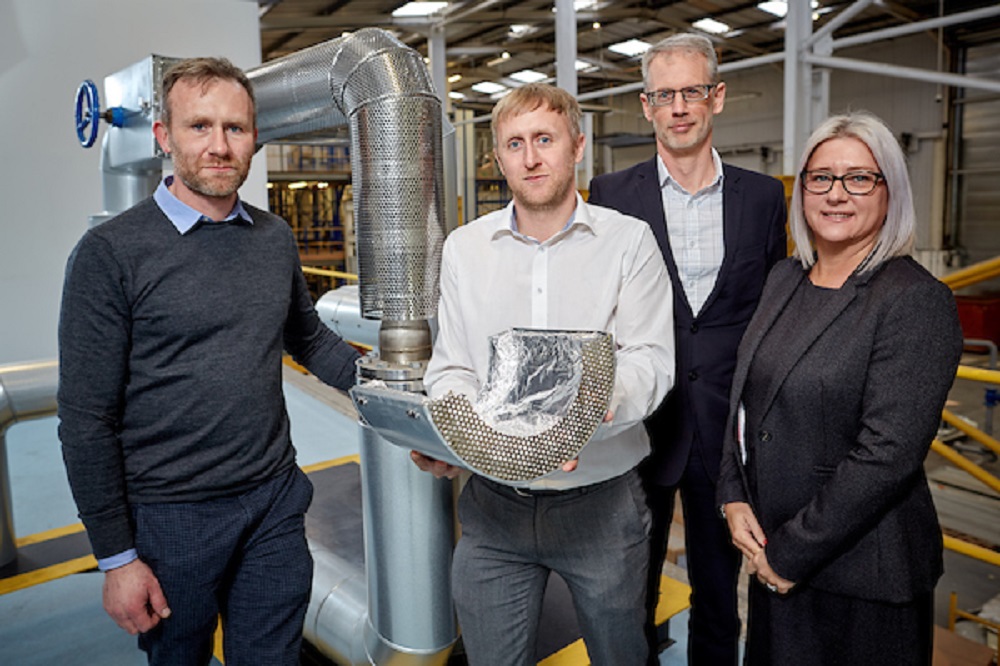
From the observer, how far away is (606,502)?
1683mm

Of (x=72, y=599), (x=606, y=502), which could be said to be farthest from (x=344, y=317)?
(x=72, y=599)

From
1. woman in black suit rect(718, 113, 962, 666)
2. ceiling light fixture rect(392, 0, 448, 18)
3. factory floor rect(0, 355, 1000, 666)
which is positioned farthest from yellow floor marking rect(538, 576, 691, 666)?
ceiling light fixture rect(392, 0, 448, 18)

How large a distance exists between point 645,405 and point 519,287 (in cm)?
41

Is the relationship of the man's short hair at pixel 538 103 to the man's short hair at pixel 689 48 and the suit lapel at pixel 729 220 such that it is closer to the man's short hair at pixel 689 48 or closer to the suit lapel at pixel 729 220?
the man's short hair at pixel 689 48

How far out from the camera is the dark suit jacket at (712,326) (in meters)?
1.95

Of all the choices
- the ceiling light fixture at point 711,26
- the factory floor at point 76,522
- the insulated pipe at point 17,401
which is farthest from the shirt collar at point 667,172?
the ceiling light fixture at point 711,26

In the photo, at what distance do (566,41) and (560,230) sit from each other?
6.68m

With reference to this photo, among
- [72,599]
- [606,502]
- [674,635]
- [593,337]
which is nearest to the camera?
[593,337]

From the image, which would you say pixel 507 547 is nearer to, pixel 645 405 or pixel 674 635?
pixel 645 405

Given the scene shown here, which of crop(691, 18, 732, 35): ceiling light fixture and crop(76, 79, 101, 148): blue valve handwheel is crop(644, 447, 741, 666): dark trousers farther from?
crop(691, 18, 732, 35): ceiling light fixture

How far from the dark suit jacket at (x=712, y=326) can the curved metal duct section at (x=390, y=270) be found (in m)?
0.61

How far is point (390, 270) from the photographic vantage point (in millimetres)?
1897

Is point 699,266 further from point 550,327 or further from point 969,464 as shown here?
point 969,464

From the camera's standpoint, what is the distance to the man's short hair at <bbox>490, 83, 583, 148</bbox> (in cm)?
160
